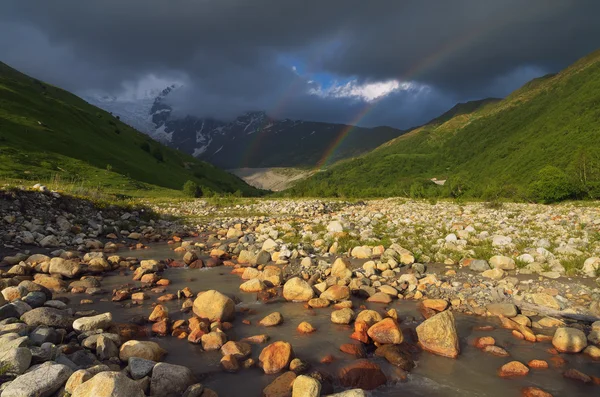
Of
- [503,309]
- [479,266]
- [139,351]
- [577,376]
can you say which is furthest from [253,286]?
[577,376]

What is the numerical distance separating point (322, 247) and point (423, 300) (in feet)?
22.2

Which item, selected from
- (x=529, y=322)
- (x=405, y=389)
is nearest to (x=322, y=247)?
(x=529, y=322)

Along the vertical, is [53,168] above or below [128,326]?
above

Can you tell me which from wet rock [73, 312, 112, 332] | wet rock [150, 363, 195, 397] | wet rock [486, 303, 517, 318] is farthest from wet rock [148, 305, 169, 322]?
Result: wet rock [486, 303, 517, 318]

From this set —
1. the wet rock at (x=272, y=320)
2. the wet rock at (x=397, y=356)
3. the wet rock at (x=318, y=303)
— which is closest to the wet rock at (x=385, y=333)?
the wet rock at (x=397, y=356)

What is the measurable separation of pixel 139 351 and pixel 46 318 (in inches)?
96.9

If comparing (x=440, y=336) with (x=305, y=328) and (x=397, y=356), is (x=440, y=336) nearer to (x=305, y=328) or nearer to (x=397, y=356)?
(x=397, y=356)

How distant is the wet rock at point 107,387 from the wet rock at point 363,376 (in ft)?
11.8

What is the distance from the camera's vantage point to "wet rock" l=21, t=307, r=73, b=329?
7.00 metres

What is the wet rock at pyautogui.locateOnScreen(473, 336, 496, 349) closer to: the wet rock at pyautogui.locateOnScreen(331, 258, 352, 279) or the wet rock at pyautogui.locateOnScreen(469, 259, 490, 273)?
the wet rock at pyautogui.locateOnScreen(331, 258, 352, 279)

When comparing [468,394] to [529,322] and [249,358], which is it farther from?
[249,358]

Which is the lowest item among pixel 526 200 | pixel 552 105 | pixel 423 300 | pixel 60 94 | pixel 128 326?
pixel 128 326

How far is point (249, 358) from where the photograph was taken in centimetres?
686

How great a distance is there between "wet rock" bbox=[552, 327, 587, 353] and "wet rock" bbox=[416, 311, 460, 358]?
2165 mm
